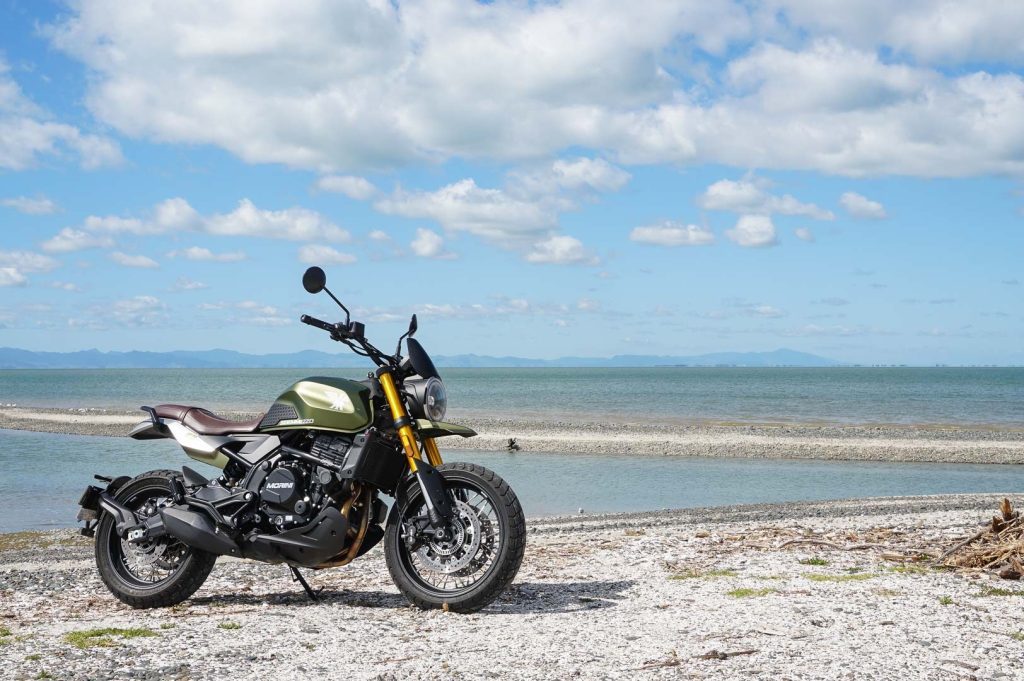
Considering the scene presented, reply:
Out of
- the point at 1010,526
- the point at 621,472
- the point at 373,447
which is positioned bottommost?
the point at 621,472

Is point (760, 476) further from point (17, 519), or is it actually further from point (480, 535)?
point (480, 535)

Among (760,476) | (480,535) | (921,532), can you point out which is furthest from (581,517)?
(760,476)

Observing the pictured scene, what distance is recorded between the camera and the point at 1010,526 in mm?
8320

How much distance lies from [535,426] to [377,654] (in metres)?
38.6

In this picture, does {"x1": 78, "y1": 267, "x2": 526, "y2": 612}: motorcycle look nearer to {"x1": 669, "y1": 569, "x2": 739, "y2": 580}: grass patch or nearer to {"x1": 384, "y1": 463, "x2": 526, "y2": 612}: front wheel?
{"x1": 384, "y1": 463, "x2": 526, "y2": 612}: front wheel

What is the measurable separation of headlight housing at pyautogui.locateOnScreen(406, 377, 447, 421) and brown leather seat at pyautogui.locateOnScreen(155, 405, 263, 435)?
3.93ft

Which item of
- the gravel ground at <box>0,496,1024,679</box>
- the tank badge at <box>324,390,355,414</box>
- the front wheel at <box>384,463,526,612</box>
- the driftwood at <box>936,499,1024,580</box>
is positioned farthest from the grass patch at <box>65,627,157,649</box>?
the driftwood at <box>936,499,1024,580</box>

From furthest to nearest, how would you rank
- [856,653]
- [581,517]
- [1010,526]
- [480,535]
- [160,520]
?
[581,517]
[1010,526]
[160,520]
[480,535]
[856,653]

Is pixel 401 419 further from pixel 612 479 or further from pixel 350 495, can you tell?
pixel 612 479

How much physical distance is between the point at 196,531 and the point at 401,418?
1.75 metres

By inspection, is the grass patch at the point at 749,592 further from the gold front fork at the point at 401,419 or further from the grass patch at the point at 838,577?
the gold front fork at the point at 401,419

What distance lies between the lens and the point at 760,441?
35.2 m

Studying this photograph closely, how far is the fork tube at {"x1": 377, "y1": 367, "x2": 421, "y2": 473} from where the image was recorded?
21.0 ft

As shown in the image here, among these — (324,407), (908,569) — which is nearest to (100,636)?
(324,407)
